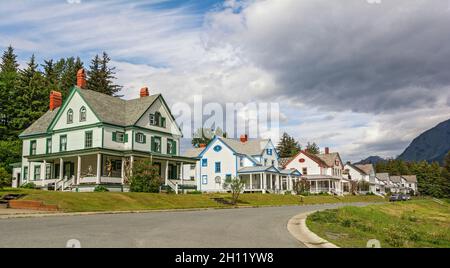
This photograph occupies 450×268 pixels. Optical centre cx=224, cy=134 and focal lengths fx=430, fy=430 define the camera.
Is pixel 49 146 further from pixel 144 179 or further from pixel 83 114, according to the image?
pixel 144 179

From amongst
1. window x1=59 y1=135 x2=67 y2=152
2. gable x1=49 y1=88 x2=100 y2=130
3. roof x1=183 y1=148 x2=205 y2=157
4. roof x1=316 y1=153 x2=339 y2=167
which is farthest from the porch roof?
roof x1=316 y1=153 x2=339 y2=167

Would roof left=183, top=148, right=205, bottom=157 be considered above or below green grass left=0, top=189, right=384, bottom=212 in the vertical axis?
above

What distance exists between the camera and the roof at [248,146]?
67156mm

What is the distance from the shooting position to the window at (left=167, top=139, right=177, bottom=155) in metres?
46.9

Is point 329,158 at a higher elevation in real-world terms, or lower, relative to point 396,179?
higher

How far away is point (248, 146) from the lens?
69.9 metres

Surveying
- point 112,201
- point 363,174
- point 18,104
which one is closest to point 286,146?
point 363,174

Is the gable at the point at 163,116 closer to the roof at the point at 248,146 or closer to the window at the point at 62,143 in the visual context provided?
the window at the point at 62,143

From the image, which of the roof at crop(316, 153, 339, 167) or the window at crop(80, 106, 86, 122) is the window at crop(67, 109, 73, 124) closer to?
the window at crop(80, 106, 86, 122)

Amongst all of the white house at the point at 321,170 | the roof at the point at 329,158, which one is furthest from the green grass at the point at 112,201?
the roof at the point at 329,158

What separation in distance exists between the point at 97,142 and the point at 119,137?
253 cm

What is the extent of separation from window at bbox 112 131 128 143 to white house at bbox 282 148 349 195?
45.3 m
